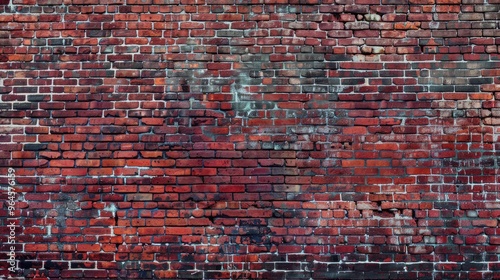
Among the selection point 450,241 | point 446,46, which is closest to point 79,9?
point 446,46

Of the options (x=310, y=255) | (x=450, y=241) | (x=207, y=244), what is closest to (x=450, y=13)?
(x=450, y=241)

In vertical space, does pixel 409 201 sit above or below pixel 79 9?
below

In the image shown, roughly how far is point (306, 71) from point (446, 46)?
4.17ft

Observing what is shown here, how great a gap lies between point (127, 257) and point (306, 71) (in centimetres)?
226

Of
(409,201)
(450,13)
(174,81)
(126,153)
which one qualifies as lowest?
(409,201)

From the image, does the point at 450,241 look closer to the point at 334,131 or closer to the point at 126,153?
the point at 334,131

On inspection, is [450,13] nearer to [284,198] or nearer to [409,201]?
[409,201]

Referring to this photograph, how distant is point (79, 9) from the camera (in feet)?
12.9

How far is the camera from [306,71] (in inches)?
153

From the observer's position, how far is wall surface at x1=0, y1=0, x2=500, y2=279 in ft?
12.3

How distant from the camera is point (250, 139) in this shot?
3.83 m

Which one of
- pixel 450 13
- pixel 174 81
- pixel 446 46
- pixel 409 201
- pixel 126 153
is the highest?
pixel 450 13

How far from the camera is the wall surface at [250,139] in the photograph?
148 inches

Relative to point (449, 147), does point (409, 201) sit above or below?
below
